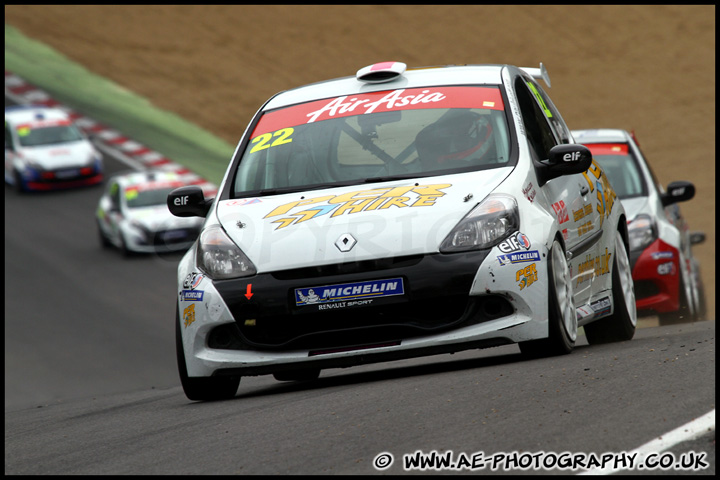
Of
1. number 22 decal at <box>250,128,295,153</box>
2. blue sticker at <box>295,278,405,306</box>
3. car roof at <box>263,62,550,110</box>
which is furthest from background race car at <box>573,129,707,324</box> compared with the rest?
blue sticker at <box>295,278,405,306</box>

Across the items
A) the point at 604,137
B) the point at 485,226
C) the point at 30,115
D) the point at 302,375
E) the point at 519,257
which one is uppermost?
the point at 485,226

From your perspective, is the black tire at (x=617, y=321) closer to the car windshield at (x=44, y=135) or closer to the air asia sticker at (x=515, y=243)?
the air asia sticker at (x=515, y=243)

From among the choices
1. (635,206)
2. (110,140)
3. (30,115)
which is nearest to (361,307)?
(635,206)

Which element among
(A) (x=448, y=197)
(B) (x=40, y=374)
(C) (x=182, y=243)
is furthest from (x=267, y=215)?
Result: (C) (x=182, y=243)

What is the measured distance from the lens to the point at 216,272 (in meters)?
7.00

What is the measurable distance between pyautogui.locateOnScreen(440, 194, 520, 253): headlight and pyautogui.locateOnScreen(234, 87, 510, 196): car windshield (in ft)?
1.68

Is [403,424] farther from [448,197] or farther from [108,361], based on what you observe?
[108,361]

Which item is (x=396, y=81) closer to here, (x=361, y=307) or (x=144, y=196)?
(x=361, y=307)

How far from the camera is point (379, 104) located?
314 inches

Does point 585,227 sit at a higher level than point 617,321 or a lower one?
higher

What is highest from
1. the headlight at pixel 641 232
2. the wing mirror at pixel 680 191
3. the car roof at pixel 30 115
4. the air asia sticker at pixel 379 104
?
the air asia sticker at pixel 379 104

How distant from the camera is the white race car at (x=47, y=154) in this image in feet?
89.0

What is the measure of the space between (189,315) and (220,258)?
36 centimetres

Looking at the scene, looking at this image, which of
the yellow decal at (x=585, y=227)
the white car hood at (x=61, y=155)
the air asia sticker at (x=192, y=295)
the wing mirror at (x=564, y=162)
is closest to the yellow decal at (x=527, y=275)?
the wing mirror at (x=564, y=162)
